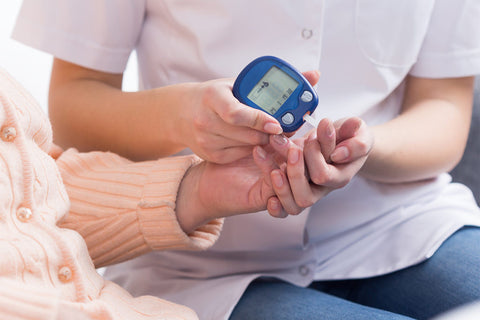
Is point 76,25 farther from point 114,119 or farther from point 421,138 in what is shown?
point 421,138

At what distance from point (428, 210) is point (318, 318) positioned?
307 mm

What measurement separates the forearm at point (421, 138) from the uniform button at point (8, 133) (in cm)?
44

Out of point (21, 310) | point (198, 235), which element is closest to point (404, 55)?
point (198, 235)

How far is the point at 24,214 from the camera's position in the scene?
0.54m

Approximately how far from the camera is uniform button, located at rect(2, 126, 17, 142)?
558 millimetres

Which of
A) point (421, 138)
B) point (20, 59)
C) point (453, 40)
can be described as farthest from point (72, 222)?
point (20, 59)

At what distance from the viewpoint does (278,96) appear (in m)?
0.64

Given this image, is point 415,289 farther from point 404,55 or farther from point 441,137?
point 404,55

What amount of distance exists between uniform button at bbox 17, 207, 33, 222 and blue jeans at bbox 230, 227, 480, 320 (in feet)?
0.95

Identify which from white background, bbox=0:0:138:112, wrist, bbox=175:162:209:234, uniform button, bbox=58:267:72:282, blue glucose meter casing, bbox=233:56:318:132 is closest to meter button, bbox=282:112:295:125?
blue glucose meter casing, bbox=233:56:318:132

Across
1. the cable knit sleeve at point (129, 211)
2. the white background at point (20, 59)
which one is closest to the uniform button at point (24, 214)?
the cable knit sleeve at point (129, 211)

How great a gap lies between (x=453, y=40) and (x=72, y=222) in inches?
24.9

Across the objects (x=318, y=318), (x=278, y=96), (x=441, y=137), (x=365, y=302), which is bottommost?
(x=365, y=302)

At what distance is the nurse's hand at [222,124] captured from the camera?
588mm
